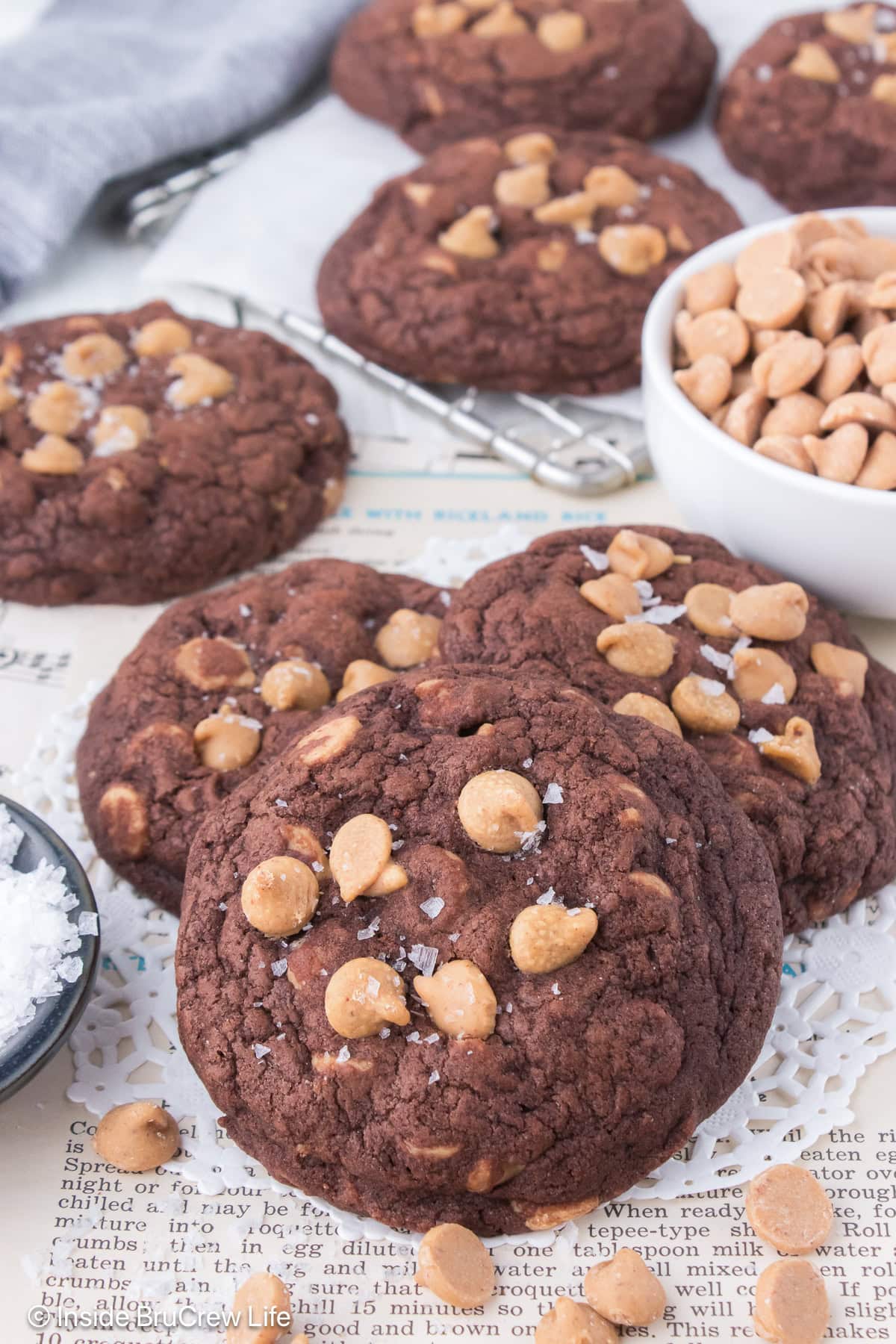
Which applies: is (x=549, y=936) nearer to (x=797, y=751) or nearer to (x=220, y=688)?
(x=797, y=751)

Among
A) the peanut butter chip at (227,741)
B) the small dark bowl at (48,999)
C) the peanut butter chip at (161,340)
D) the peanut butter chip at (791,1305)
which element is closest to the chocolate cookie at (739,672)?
the peanut butter chip at (227,741)

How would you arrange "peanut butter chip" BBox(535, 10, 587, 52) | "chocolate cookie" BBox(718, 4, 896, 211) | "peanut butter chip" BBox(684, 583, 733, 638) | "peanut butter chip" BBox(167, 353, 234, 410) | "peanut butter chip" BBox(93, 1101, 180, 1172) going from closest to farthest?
"peanut butter chip" BBox(93, 1101, 180, 1172), "peanut butter chip" BBox(684, 583, 733, 638), "peanut butter chip" BBox(167, 353, 234, 410), "chocolate cookie" BBox(718, 4, 896, 211), "peanut butter chip" BBox(535, 10, 587, 52)

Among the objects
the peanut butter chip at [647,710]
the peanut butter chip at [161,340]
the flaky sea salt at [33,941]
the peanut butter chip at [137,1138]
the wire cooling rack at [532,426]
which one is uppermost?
the peanut butter chip at [161,340]

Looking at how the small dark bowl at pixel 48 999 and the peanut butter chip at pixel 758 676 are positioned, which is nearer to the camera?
the small dark bowl at pixel 48 999

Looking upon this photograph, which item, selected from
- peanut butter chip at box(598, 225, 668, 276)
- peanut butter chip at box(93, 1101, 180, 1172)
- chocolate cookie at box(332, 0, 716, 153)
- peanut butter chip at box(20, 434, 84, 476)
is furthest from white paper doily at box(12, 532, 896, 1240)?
chocolate cookie at box(332, 0, 716, 153)

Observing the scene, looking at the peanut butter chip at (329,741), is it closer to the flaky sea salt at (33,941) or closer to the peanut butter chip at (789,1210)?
the flaky sea salt at (33,941)

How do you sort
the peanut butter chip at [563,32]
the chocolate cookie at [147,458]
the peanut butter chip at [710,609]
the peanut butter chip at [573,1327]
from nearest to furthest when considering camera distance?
the peanut butter chip at [573,1327], the peanut butter chip at [710,609], the chocolate cookie at [147,458], the peanut butter chip at [563,32]

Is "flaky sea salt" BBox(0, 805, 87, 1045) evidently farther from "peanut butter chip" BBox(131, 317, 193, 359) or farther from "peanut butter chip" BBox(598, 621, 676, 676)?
"peanut butter chip" BBox(131, 317, 193, 359)
